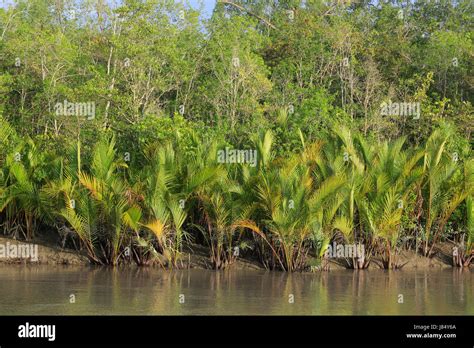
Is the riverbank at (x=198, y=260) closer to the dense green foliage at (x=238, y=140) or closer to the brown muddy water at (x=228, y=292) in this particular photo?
the dense green foliage at (x=238, y=140)

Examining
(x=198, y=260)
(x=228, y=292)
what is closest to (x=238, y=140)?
(x=198, y=260)

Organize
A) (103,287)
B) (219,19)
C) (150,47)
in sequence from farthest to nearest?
(219,19) → (150,47) → (103,287)

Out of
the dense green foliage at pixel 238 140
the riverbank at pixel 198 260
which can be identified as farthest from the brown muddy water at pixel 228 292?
the dense green foliage at pixel 238 140

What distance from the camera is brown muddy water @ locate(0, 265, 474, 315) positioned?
40.1 ft

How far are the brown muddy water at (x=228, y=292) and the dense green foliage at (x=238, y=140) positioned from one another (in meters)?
0.93

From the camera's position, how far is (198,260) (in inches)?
672

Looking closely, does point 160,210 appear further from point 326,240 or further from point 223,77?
point 223,77

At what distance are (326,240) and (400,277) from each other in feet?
5.42

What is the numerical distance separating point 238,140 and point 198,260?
4850mm

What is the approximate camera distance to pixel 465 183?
1766 cm

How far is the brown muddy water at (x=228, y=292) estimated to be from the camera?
12227mm

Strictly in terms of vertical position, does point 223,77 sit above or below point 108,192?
above

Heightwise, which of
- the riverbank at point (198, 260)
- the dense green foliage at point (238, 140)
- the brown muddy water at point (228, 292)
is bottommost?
the brown muddy water at point (228, 292)

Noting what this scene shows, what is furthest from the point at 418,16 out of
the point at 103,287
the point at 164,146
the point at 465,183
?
the point at 103,287
